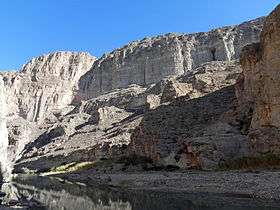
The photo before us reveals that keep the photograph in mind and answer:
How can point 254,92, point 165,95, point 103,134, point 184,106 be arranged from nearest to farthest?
1. point 254,92
2. point 184,106
3. point 165,95
4. point 103,134

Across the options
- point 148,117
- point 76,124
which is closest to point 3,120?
point 148,117

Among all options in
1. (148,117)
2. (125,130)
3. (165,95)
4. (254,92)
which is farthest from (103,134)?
(254,92)

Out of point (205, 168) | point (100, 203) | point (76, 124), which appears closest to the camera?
point (100, 203)

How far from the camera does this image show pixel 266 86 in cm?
6881

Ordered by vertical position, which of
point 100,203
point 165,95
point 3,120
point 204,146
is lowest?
point 100,203

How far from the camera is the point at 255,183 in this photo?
43125 millimetres

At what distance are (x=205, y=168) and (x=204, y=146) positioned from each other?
3598mm

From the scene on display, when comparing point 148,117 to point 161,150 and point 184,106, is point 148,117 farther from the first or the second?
point 161,150

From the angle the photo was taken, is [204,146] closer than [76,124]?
Yes

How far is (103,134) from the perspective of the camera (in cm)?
16325

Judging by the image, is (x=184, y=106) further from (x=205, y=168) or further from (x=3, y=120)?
(x=3, y=120)

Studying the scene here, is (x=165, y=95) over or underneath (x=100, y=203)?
over

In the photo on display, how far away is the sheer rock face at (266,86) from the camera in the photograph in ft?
202

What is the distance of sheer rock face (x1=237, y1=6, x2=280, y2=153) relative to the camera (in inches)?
2429
